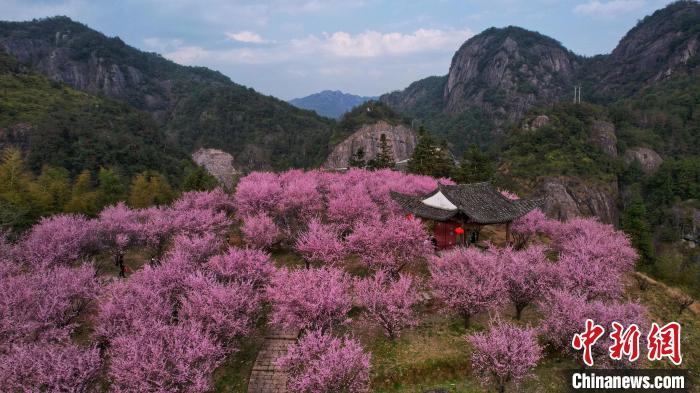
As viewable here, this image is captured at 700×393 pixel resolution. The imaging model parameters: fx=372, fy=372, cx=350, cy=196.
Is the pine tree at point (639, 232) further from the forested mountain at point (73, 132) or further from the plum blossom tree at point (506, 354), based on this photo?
the forested mountain at point (73, 132)

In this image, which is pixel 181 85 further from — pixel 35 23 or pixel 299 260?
pixel 299 260

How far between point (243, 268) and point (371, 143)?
91704 mm

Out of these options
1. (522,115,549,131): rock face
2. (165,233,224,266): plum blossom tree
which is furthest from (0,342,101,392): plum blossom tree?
(522,115,549,131): rock face

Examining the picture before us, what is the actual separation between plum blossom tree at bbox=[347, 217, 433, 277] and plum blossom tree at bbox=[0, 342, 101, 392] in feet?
38.6

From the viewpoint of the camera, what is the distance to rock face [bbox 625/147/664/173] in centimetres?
8381

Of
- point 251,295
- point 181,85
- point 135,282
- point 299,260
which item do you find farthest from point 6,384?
point 181,85

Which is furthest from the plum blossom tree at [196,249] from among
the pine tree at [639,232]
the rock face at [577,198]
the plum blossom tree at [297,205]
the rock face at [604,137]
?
A: the rock face at [604,137]

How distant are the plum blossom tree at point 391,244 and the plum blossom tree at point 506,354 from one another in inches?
266

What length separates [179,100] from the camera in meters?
180

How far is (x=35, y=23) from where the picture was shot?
192m

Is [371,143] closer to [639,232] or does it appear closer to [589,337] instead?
[639,232]

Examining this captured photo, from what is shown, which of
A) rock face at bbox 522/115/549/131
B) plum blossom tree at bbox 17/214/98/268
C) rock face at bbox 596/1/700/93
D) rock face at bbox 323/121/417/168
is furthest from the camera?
rock face at bbox 596/1/700/93

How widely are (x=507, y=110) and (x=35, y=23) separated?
9529 inches

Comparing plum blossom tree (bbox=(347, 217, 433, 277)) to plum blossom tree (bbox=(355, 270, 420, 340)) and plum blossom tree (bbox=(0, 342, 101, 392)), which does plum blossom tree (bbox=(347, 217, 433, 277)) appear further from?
plum blossom tree (bbox=(0, 342, 101, 392))
